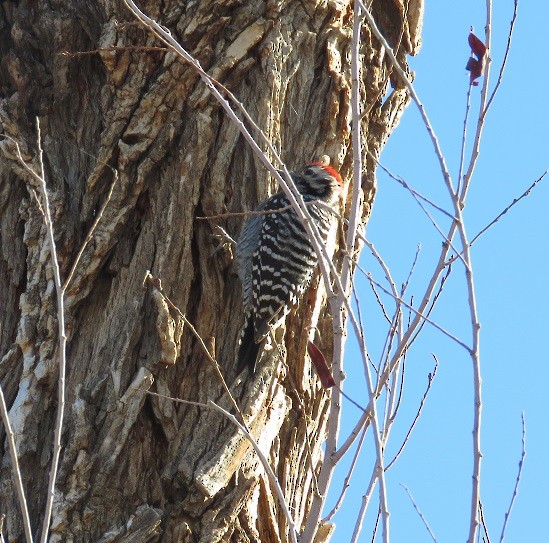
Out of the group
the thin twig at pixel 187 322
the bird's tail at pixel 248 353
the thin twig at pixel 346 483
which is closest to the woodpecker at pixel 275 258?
the bird's tail at pixel 248 353

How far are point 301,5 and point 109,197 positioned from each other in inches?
48.5

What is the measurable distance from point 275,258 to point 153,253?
2.80ft

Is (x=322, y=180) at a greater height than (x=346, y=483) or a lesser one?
greater

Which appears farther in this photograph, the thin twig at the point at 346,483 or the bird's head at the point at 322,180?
the bird's head at the point at 322,180

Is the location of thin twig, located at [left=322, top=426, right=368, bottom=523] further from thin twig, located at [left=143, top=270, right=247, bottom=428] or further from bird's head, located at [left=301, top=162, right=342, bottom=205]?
bird's head, located at [left=301, top=162, right=342, bottom=205]

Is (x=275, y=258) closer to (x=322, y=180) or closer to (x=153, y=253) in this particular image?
(x=322, y=180)

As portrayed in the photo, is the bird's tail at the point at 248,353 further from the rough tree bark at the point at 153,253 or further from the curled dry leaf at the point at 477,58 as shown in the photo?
the curled dry leaf at the point at 477,58

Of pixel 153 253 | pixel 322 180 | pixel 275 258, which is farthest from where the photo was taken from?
pixel 275 258

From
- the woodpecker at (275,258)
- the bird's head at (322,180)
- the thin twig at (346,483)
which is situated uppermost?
the bird's head at (322,180)

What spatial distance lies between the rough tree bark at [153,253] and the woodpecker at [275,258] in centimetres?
8

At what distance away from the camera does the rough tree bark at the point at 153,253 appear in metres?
3.32

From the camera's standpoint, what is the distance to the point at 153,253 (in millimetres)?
3725

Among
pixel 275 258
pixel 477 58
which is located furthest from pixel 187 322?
pixel 477 58

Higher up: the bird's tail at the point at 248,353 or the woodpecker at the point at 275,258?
the woodpecker at the point at 275,258
